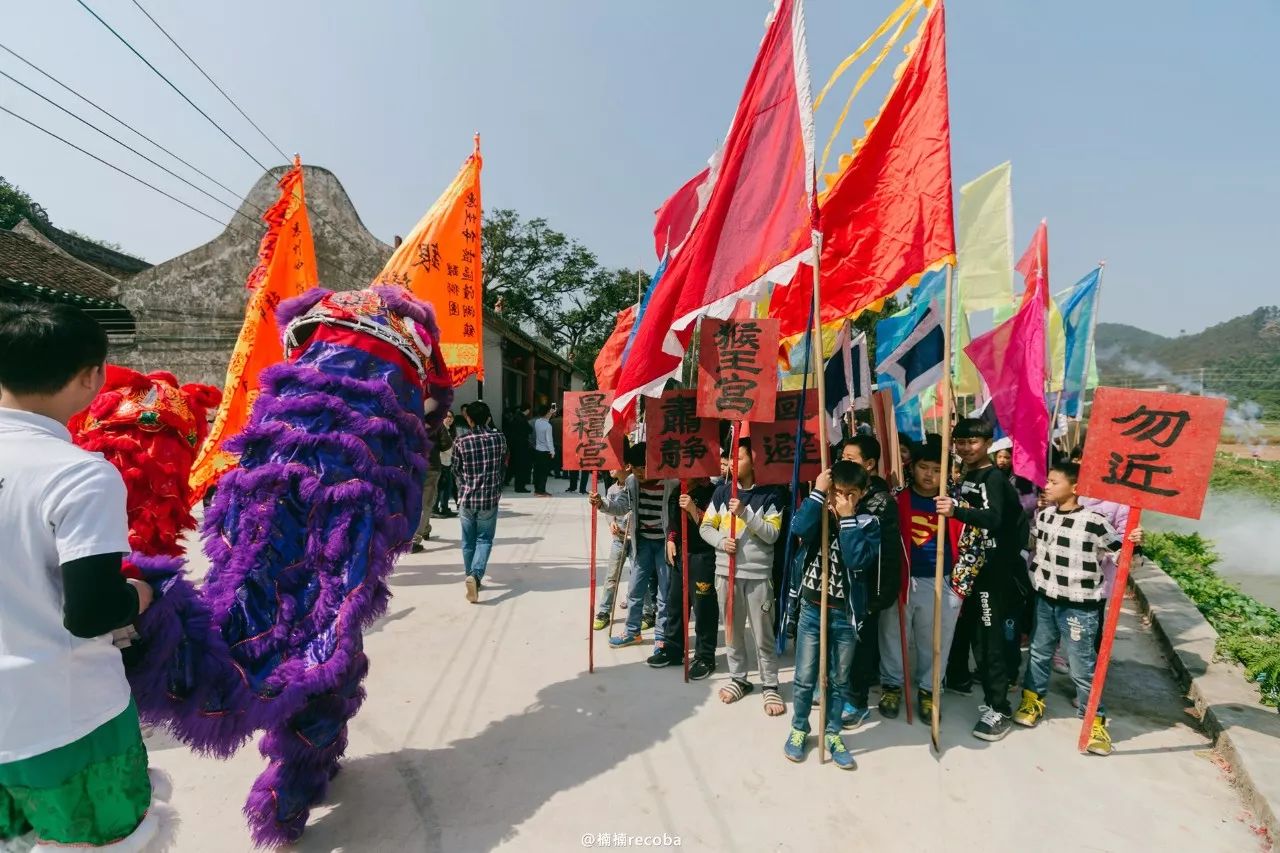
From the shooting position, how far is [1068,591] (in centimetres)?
364

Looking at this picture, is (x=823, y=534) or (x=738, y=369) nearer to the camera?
(x=823, y=534)

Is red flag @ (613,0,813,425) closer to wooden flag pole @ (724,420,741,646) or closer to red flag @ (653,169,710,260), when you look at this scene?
wooden flag pole @ (724,420,741,646)

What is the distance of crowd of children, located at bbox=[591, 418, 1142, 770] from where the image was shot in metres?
3.45

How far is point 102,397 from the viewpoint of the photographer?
3877mm

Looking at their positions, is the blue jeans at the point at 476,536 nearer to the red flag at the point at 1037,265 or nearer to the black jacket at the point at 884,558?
the black jacket at the point at 884,558

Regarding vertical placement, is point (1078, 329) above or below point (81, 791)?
above

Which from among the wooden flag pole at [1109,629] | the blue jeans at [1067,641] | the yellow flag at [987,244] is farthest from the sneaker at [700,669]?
the yellow flag at [987,244]

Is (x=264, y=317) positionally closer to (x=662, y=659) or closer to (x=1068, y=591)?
(x=662, y=659)

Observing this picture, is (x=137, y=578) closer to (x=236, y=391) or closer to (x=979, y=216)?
(x=236, y=391)

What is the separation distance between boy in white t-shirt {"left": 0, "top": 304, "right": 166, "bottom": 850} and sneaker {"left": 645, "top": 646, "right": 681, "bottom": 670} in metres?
3.26

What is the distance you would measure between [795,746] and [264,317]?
4.99 m

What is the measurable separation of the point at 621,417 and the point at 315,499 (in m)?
1.84

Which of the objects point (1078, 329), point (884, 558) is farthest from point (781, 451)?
point (1078, 329)

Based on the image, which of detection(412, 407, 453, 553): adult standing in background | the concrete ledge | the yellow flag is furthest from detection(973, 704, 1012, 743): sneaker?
detection(412, 407, 453, 553): adult standing in background
